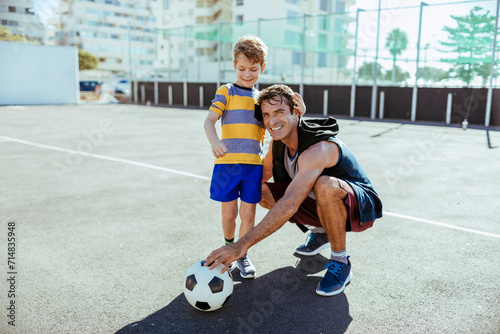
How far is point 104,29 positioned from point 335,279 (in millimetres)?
93953

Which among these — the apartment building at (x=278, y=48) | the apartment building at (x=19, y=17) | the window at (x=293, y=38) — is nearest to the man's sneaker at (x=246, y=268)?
the apartment building at (x=278, y=48)

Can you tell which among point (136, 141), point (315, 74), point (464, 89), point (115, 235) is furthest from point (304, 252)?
point (315, 74)

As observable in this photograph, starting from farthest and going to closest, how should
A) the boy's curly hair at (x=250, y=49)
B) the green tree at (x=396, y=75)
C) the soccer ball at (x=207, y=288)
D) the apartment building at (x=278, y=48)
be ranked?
the apartment building at (x=278, y=48), the green tree at (x=396, y=75), the boy's curly hair at (x=250, y=49), the soccer ball at (x=207, y=288)

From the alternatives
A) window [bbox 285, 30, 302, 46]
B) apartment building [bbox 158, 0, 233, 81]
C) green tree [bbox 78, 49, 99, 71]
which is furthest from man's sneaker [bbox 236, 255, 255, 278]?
green tree [bbox 78, 49, 99, 71]

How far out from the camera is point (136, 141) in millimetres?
10266

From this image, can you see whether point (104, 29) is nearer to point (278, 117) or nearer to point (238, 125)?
point (238, 125)

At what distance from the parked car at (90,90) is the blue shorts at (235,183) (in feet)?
113

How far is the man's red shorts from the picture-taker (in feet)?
9.43

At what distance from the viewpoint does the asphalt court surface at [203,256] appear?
8.21 feet

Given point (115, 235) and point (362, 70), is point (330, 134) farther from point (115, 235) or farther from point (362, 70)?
point (362, 70)

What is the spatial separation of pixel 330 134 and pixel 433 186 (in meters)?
3.66

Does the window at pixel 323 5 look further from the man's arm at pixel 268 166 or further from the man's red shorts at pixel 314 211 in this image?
the man's red shorts at pixel 314 211

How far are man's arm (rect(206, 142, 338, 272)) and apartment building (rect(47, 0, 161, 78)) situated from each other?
8273 centimetres

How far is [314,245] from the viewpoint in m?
3.50
